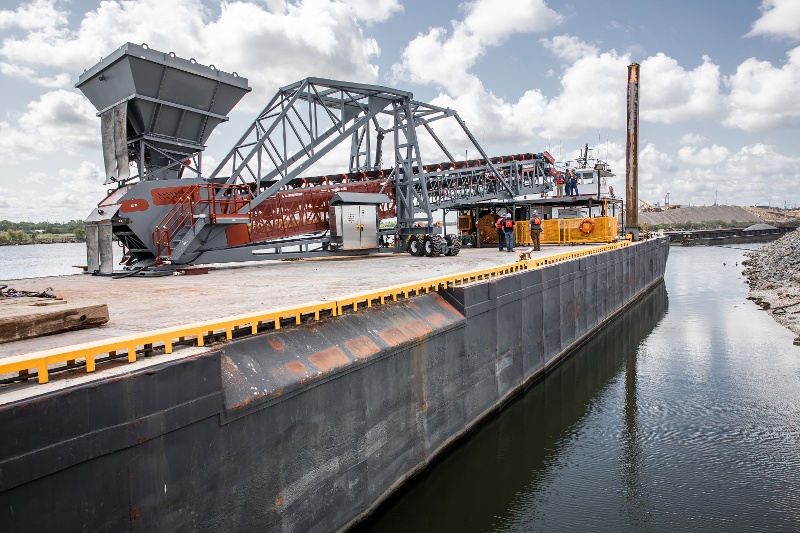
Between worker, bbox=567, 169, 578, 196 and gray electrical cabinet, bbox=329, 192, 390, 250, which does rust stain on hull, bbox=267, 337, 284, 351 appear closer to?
gray electrical cabinet, bbox=329, 192, 390, 250

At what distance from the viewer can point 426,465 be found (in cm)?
871

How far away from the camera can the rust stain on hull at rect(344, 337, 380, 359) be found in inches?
275

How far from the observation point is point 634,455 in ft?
32.3

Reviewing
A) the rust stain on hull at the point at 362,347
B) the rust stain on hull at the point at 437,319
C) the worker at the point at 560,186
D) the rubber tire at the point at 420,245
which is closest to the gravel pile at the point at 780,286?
the worker at the point at 560,186

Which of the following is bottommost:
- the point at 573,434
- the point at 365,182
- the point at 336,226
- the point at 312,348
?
the point at 573,434

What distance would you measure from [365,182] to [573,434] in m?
14.5

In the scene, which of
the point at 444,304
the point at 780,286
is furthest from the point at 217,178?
the point at 780,286

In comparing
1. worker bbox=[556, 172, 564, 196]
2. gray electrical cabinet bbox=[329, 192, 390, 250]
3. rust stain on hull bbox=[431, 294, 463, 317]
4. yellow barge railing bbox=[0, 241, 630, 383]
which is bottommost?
rust stain on hull bbox=[431, 294, 463, 317]

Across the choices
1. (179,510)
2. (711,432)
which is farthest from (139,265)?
(711,432)

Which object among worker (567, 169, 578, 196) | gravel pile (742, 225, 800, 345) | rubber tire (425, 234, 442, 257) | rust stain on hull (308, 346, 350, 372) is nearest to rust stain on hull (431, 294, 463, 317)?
rust stain on hull (308, 346, 350, 372)

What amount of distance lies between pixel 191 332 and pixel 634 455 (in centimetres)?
857

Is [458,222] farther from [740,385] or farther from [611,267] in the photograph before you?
[740,385]

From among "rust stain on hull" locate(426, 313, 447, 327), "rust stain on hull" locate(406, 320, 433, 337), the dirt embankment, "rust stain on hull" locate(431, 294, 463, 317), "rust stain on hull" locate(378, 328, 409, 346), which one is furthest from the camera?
the dirt embankment

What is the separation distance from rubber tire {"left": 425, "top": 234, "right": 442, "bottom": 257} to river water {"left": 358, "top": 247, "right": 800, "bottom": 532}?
6.78 meters
